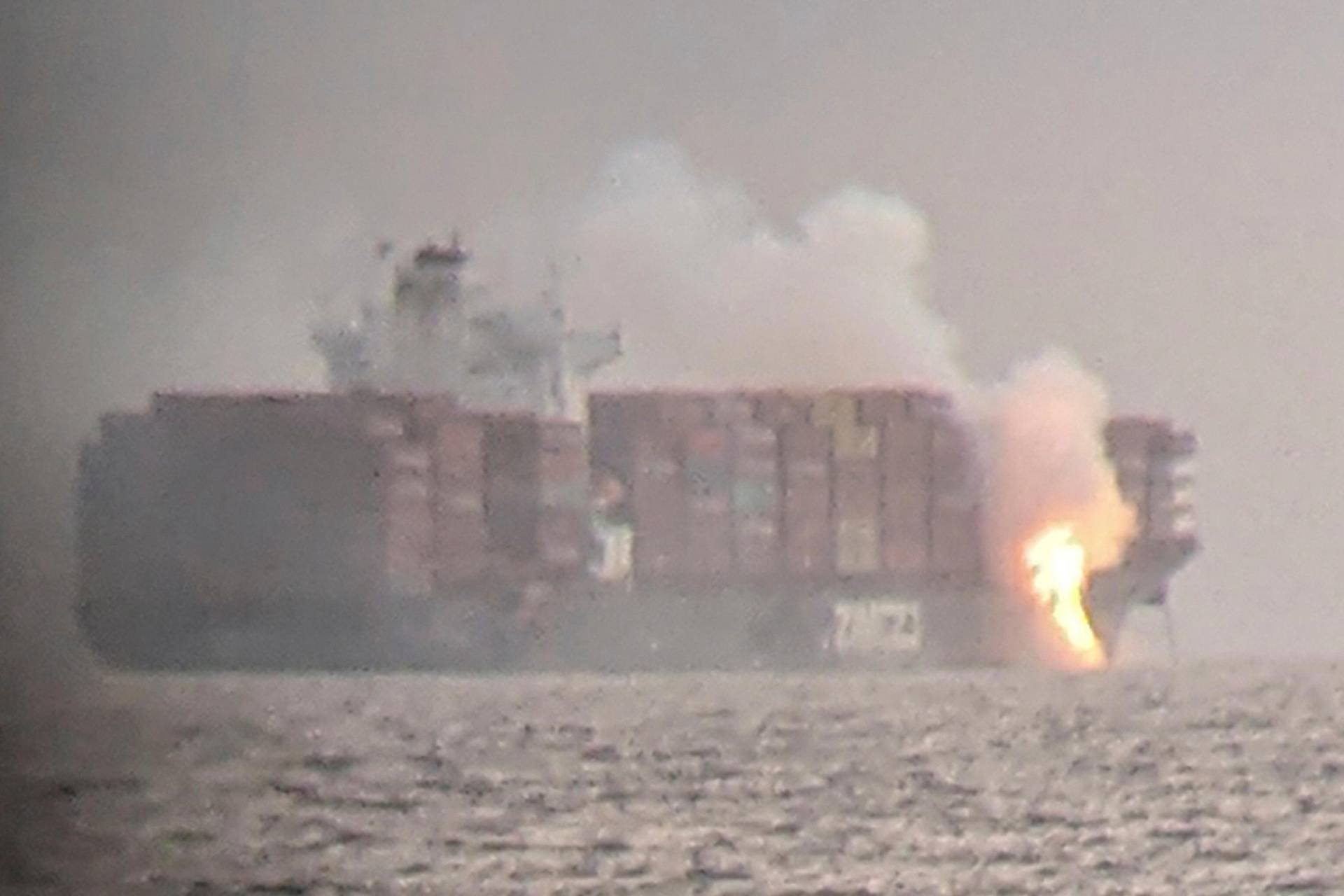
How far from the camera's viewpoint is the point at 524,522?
3574 mm

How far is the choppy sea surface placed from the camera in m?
3.42

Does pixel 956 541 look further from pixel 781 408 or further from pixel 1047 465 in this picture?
pixel 781 408

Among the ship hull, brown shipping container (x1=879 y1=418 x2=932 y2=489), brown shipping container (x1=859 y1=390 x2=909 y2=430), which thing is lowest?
the ship hull

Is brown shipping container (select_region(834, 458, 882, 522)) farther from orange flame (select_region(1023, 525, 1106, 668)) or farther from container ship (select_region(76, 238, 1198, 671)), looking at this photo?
orange flame (select_region(1023, 525, 1106, 668))

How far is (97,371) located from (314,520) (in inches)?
15.4

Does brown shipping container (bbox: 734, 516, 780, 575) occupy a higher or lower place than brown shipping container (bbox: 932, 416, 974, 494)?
lower

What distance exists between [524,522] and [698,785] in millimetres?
465

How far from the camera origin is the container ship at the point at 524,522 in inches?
139

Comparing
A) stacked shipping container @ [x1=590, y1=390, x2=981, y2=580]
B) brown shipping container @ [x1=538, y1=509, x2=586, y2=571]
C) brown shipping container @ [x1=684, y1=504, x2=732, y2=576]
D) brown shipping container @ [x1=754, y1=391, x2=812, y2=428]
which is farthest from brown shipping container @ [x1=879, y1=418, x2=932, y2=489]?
brown shipping container @ [x1=538, y1=509, x2=586, y2=571]

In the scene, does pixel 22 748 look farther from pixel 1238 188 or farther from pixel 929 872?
pixel 1238 188

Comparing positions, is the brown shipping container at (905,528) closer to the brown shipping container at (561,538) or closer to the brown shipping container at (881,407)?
the brown shipping container at (881,407)

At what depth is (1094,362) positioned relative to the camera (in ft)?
11.3

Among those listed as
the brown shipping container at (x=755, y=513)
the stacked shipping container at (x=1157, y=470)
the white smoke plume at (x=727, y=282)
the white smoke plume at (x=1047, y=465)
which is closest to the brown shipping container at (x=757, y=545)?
the brown shipping container at (x=755, y=513)

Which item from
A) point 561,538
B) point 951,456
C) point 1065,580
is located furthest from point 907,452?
point 561,538
